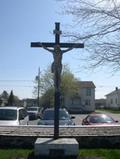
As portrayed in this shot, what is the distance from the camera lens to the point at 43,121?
21.1m

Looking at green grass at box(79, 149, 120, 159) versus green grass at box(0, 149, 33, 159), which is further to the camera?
green grass at box(79, 149, 120, 159)

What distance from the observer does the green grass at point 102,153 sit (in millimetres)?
11934

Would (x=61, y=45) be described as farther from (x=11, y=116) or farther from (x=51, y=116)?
(x=51, y=116)

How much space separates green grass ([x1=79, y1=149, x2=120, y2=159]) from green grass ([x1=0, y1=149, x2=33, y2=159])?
1.59m

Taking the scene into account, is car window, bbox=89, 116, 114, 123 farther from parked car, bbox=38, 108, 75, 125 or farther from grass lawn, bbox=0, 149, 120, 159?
grass lawn, bbox=0, 149, 120, 159

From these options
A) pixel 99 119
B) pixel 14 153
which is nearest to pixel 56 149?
pixel 14 153

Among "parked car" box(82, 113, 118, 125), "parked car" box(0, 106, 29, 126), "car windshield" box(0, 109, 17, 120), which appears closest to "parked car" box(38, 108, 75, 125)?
"parked car" box(0, 106, 29, 126)

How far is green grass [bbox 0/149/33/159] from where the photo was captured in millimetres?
11703

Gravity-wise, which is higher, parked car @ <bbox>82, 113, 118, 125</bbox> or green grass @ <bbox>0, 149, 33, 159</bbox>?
parked car @ <bbox>82, 113, 118, 125</bbox>

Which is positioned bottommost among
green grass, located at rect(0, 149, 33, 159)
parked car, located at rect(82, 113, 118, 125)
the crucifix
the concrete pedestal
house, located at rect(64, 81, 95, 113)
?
green grass, located at rect(0, 149, 33, 159)

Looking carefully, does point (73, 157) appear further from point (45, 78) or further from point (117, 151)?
point (45, 78)

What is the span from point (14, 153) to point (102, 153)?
2596mm

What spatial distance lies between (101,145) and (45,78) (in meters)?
61.3

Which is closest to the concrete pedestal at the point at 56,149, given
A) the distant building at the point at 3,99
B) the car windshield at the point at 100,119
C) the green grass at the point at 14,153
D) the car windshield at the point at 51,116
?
the green grass at the point at 14,153
